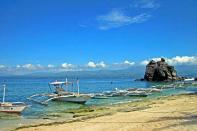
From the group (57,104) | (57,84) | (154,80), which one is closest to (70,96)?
(57,104)

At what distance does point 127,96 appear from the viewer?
195 ft

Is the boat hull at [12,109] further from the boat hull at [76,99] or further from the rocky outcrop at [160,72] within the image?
the rocky outcrop at [160,72]

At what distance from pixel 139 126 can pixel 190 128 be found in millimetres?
3315

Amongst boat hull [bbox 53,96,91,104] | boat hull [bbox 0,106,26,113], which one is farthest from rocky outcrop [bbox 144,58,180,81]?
boat hull [bbox 0,106,26,113]

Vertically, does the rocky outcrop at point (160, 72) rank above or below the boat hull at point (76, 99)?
above

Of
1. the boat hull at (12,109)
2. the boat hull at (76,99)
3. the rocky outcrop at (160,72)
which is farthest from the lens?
the rocky outcrop at (160,72)

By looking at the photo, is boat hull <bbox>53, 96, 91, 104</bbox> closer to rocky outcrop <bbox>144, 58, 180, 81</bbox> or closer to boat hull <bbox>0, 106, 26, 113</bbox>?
boat hull <bbox>0, 106, 26, 113</bbox>

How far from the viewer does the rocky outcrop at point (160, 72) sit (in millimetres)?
158750

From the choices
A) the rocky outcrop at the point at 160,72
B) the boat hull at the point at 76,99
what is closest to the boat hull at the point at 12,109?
the boat hull at the point at 76,99

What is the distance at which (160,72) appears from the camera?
522 ft

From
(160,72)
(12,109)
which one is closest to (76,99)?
(12,109)

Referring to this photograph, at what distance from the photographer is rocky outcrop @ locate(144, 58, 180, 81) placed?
15875cm

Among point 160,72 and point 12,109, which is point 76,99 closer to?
point 12,109

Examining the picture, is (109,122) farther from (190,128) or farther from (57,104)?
(57,104)
